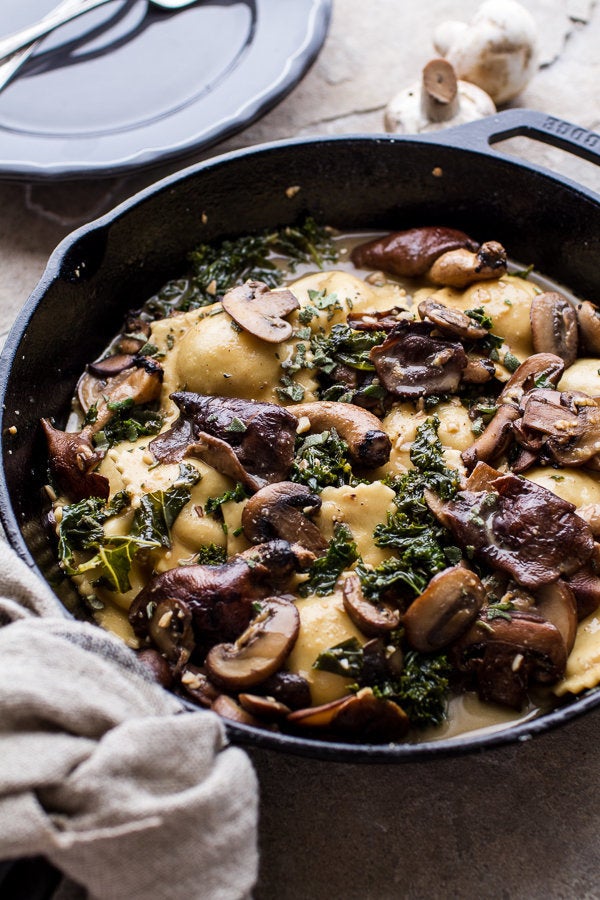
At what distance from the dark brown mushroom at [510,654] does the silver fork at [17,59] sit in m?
3.79

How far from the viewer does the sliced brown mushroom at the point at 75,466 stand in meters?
3.91

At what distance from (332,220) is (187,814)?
3.44m

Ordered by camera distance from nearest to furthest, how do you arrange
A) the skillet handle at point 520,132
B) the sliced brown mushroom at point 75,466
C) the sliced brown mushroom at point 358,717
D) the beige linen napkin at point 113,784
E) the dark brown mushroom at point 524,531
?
1. the beige linen napkin at point 113,784
2. the sliced brown mushroom at point 358,717
3. the dark brown mushroom at point 524,531
4. the sliced brown mushroom at point 75,466
5. the skillet handle at point 520,132

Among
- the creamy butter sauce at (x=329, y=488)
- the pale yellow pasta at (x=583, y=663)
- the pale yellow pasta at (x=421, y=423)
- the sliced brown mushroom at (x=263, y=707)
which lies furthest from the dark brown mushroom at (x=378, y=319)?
the sliced brown mushroom at (x=263, y=707)

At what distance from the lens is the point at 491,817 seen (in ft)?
11.6

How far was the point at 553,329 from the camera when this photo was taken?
429 cm

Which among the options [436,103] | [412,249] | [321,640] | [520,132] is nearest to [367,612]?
[321,640]

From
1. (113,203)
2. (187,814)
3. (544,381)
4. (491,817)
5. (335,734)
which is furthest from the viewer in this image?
(113,203)

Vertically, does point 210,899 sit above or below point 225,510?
below

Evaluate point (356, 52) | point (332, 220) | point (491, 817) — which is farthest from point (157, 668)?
point (356, 52)

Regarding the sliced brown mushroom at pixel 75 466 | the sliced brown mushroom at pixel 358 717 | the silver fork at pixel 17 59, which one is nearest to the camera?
the sliced brown mushroom at pixel 358 717

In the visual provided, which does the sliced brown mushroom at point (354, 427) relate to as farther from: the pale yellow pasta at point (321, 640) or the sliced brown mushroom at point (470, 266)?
the sliced brown mushroom at point (470, 266)

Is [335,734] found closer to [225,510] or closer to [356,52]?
[225,510]

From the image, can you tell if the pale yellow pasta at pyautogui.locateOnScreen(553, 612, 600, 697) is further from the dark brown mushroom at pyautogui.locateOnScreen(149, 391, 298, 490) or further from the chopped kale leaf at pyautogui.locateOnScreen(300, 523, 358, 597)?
the dark brown mushroom at pyautogui.locateOnScreen(149, 391, 298, 490)
